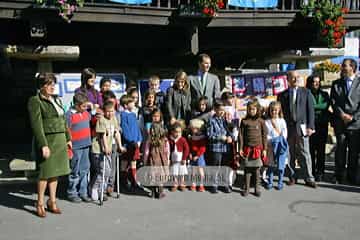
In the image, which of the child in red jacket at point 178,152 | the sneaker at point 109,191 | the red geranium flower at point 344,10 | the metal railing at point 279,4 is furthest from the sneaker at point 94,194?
the red geranium flower at point 344,10

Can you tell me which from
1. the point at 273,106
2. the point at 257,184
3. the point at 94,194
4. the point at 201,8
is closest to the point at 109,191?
the point at 94,194

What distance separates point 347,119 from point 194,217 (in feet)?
9.96

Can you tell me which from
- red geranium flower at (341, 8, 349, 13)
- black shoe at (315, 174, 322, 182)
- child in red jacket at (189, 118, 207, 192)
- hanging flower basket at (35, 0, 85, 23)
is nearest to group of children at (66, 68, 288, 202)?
child in red jacket at (189, 118, 207, 192)

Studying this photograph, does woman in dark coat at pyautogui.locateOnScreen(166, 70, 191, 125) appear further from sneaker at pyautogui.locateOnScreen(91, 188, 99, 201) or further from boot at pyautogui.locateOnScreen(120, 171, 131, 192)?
sneaker at pyautogui.locateOnScreen(91, 188, 99, 201)

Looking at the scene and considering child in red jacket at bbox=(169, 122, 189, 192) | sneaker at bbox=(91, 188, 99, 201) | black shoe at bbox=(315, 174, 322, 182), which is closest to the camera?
sneaker at bbox=(91, 188, 99, 201)

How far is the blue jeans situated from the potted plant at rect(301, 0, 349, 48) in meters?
5.31

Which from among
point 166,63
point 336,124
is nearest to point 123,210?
point 336,124

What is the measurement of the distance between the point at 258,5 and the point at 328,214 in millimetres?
4795

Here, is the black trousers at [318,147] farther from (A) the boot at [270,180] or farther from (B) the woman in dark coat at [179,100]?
(B) the woman in dark coat at [179,100]

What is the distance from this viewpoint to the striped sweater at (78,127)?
226 inches

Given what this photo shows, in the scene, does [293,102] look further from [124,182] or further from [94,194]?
[94,194]

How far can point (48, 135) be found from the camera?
5227 millimetres

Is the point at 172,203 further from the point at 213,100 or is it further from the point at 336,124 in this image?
the point at 336,124

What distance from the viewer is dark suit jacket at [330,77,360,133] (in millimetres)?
6746
